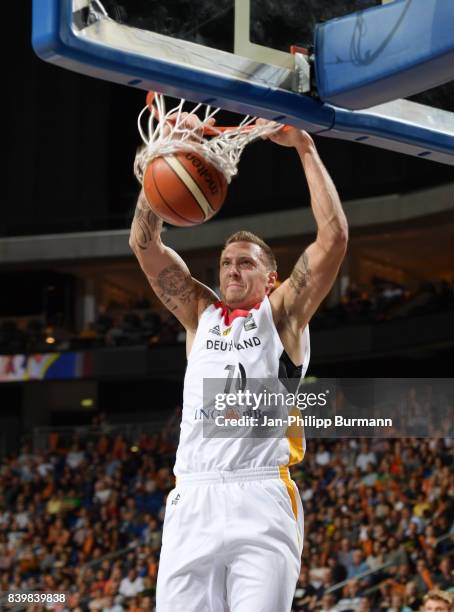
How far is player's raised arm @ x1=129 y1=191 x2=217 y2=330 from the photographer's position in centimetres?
418

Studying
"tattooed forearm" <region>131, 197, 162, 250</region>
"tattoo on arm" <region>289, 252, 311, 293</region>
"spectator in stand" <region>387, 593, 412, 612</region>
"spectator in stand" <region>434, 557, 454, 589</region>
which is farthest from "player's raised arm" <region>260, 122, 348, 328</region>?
"spectator in stand" <region>434, 557, 454, 589</region>

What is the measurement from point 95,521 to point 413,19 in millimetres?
13554

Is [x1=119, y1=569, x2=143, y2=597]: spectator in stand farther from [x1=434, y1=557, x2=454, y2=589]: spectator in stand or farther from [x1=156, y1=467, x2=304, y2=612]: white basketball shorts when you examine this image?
[x1=156, y1=467, x2=304, y2=612]: white basketball shorts

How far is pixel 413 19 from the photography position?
3186 mm

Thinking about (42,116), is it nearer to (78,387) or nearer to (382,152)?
A: (78,387)

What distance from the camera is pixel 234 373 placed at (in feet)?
12.5

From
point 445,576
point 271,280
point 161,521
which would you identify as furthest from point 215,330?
point 161,521

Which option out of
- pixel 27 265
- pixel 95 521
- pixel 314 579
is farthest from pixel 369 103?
pixel 27 265

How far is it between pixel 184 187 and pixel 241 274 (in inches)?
18.5

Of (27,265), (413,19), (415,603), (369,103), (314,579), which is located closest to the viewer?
(413,19)

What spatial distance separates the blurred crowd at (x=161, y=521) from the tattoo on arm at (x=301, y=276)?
7.07 m

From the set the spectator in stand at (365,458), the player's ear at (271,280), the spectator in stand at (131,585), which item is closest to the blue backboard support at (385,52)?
the player's ear at (271,280)

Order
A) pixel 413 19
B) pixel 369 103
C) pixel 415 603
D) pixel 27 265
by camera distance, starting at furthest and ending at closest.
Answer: pixel 27 265, pixel 415 603, pixel 369 103, pixel 413 19
